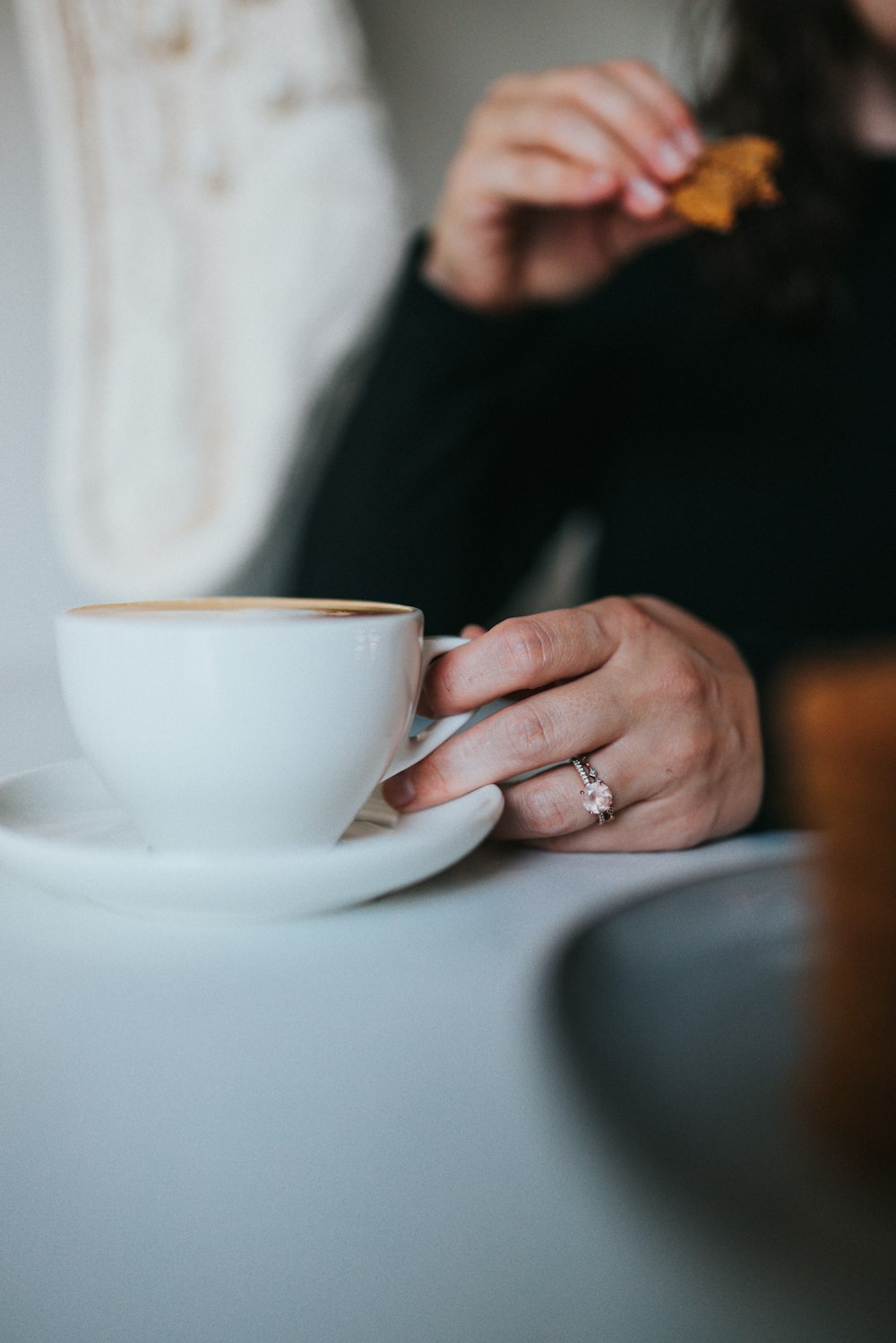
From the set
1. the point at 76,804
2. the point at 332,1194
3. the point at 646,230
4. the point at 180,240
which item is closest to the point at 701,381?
the point at 646,230

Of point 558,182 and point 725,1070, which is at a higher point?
point 558,182

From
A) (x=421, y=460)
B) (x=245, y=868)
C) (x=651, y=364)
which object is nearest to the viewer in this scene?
(x=245, y=868)

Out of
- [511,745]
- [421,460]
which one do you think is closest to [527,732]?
[511,745]

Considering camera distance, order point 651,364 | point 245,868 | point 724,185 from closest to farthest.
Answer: point 245,868 → point 724,185 → point 651,364

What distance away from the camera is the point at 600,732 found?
1.00ft

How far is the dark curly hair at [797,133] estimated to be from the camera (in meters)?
0.75

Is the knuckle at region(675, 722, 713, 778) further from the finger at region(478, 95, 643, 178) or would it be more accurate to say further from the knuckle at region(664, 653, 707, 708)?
the finger at region(478, 95, 643, 178)

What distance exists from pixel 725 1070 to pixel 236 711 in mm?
131

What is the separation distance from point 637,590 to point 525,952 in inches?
22.6

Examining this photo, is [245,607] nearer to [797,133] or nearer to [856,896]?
[856,896]

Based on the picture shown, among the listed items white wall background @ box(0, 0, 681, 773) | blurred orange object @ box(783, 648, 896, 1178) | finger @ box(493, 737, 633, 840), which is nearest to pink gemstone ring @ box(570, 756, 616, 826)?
finger @ box(493, 737, 633, 840)

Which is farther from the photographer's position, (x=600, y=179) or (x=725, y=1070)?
(x=600, y=179)

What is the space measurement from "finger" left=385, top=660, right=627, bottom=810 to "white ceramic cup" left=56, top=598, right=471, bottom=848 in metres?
0.04

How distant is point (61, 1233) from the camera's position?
0.14 meters
